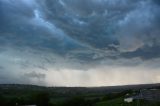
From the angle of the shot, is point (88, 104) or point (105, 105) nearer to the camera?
point (105, 105)

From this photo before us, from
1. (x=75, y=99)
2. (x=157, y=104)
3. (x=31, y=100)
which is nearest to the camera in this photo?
(x=157, y=104)

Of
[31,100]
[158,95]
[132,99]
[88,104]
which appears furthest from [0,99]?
[158,95]

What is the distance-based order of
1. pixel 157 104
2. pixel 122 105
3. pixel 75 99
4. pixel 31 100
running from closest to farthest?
1. pixel 157 104
2. pixel 122 105
3. pixel 31 100
4. pixel 75 99

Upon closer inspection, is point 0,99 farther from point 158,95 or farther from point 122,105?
point 158,95

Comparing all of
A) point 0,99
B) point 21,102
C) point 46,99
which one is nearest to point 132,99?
point 46,99

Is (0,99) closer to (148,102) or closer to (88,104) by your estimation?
(88,104)

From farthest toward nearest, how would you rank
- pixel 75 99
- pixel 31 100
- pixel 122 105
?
pixel 75 99
pixel 31 100
pixel 122 105

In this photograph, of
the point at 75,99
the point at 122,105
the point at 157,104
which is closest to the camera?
the point at 157,104

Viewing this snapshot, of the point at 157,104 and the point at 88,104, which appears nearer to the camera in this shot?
the point at 157,104
